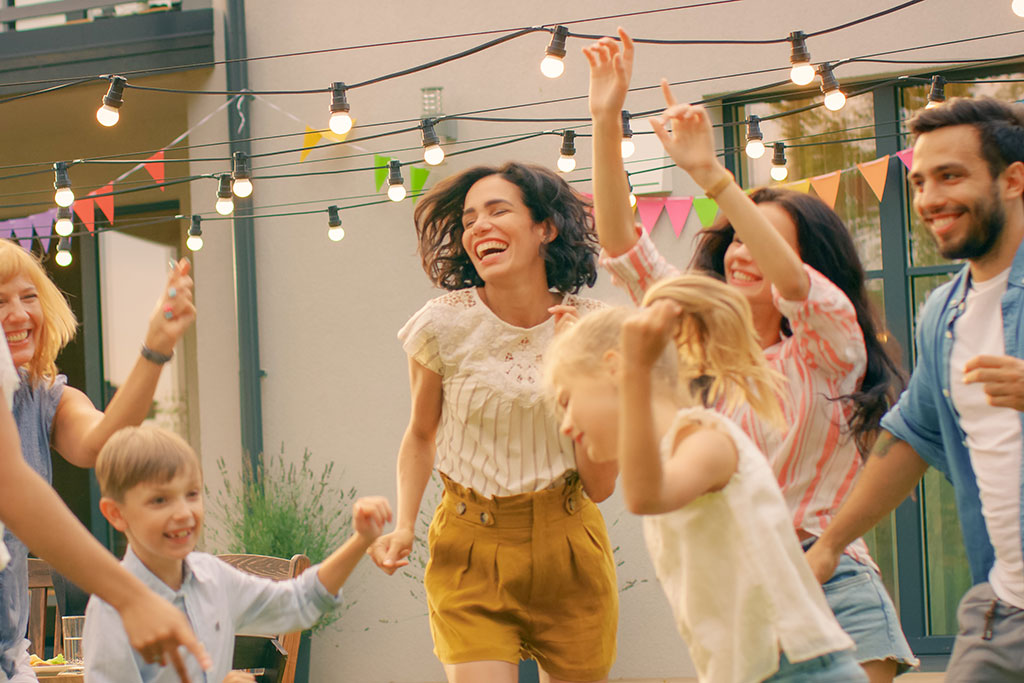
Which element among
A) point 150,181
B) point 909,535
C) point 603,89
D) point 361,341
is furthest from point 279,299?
point 603,89

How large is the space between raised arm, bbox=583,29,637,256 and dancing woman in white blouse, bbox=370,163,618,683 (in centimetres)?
33

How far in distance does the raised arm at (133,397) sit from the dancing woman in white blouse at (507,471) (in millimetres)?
705

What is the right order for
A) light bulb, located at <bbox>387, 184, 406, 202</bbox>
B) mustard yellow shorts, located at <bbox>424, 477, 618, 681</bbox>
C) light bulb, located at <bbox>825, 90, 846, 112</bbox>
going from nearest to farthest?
mustard yellow shorts, located at <bbox>424, 477, 618, 681</bbox>
light bulb, located at <bbox>825, 90, 846, 112</bbox>
light bulb, located at <bbox>387, 184, 406, 202</bbox>

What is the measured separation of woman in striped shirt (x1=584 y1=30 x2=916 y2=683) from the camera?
2.32m

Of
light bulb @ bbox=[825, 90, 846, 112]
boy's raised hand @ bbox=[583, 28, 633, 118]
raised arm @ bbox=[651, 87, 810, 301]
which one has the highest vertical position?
light bulb @ bbox=[825, 90, 846, 112]

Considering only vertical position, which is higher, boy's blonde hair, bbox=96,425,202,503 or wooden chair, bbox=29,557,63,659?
boy's blonde hair, bbox=96,425,202,503

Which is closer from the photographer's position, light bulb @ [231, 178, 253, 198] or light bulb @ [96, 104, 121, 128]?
light bulb @ [96, 104, 121, 128]

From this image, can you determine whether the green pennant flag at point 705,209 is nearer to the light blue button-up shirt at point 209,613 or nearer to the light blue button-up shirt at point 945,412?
the light blue button-up shirt at point 945,412

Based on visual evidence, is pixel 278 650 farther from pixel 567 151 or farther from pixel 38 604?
pixel 567 151

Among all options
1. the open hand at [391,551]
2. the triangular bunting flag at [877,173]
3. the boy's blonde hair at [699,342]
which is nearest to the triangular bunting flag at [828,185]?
the triangular bunting flag at [877,173]

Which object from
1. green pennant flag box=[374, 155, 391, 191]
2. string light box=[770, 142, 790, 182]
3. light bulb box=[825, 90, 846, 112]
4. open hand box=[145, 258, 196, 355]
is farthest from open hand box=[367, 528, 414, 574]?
green pennant flag box=[374, 155, 391, 191]

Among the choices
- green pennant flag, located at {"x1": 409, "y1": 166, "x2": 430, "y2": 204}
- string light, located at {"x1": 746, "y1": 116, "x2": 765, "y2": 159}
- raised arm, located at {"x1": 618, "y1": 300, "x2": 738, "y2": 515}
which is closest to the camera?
raised arm, located at {"x1": 618, "y1": 300, "x2": 738, "y2": 515}

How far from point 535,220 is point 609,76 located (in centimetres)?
70

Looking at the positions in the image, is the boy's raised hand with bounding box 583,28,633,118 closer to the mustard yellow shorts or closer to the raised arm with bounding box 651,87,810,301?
the raised arm with bounding box 651,87,810,301
